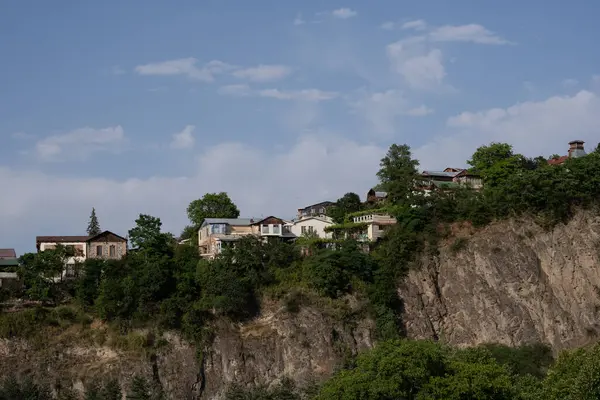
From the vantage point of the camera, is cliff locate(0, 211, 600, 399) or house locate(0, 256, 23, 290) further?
house locate(0, 256, 23, 290)

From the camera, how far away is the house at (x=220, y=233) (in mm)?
80188

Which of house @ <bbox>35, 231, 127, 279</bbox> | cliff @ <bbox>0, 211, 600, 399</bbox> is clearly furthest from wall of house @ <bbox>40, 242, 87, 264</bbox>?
cliff @ <bbox>0, 211, 600, 399</bbox>

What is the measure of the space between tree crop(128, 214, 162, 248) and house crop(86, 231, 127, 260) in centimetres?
371

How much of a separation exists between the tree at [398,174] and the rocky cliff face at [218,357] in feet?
45.3

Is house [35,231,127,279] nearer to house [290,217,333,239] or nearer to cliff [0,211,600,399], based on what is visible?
cliff [0,211,600,399]

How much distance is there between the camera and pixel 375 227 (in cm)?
7994

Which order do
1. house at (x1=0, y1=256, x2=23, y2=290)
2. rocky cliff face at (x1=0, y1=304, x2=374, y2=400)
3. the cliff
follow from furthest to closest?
house at (x1=0, y1=256, x2=23, y2=290) < the cliff < rocky cliff face at (x1=0, y1=304, x2=374, y2=400)

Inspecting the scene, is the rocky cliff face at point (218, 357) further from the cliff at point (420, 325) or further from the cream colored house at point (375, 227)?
the cream colored house at point (375, 227)

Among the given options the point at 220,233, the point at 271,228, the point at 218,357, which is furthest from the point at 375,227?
the point at 218,357

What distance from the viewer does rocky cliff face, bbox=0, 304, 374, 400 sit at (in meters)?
67.8

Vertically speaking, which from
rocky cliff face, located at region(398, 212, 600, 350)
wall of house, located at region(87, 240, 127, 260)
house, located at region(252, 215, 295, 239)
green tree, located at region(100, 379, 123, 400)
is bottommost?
green tree, located at region(100, 379, 123, 400)

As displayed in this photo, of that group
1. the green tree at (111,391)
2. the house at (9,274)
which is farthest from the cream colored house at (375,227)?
the house at (9,274)

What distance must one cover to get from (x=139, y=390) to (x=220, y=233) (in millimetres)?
21033

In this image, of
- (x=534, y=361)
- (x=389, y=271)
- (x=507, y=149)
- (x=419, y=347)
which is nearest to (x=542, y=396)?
(x=419, y=347)
